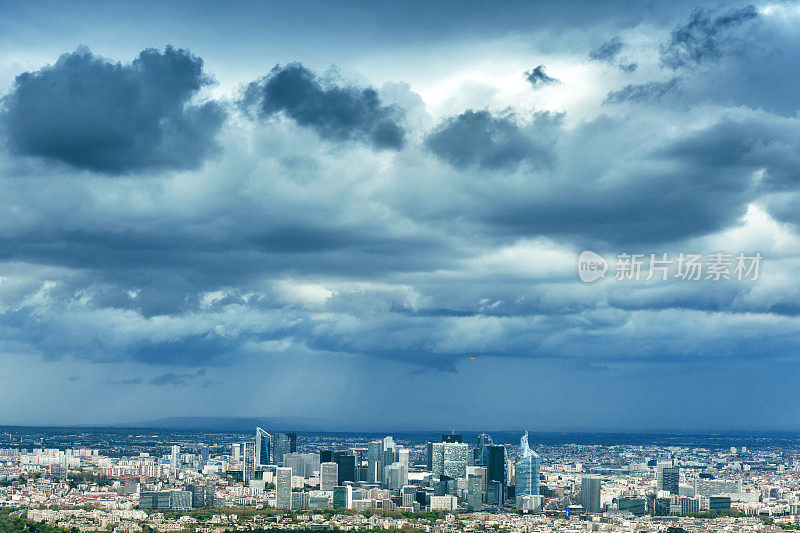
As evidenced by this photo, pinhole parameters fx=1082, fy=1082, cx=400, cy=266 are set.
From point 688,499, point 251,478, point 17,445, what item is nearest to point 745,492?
point 688,499

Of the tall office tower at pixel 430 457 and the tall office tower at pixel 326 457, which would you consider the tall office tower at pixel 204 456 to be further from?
the tall office tower at pixel 430 457

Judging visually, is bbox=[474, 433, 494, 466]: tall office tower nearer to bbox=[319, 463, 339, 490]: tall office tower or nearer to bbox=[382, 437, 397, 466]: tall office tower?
bbox=[382, 437, 397, 466]: tall office tower

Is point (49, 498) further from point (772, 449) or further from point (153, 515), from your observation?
point (772, 449)

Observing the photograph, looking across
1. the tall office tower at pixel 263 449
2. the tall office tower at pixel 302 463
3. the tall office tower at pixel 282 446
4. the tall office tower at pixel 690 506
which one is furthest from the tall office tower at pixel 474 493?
the tall office tower at pixel 282 446

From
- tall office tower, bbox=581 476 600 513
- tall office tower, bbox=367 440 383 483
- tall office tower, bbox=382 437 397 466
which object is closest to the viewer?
tall office tower, bbox=581 476 600 513

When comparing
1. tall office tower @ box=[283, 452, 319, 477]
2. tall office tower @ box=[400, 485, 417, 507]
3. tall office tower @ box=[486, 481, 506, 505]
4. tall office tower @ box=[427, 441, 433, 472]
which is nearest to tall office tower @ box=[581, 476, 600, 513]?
tall office tower @ box=[486, 481, 506, 505]

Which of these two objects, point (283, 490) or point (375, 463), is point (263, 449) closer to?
point (375, 463)
